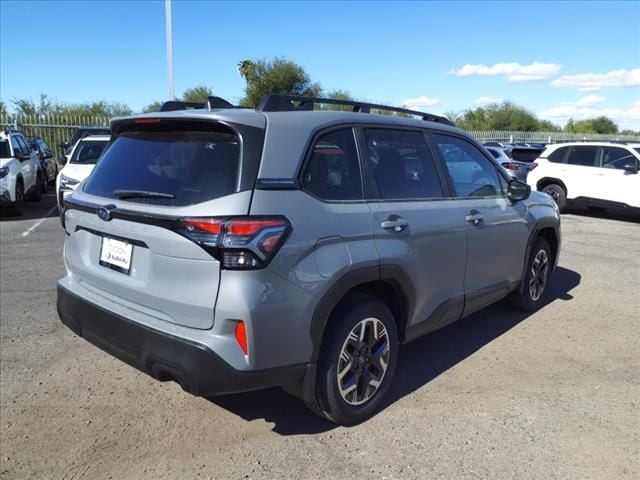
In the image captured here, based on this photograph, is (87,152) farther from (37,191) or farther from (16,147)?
(37,191)

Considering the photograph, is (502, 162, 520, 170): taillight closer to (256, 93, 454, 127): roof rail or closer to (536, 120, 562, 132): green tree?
(256, 93, 454, 127): roof rail

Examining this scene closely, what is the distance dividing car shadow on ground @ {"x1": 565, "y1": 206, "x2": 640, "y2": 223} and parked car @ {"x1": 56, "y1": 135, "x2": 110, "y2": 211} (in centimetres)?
1098

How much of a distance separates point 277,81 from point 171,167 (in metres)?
36.3

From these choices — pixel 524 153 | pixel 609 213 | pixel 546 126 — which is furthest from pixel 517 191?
pixel 546 126

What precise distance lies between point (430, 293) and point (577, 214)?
35.9 feet

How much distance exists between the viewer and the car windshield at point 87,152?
1061cm

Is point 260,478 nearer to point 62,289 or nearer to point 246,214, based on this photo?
point 246,214

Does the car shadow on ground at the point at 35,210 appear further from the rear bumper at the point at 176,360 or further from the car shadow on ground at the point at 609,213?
the car shadow on ground at the point at 609,213

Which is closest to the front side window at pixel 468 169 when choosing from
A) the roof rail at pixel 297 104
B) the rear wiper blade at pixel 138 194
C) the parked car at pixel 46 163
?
the roof rail at pixel 297 104

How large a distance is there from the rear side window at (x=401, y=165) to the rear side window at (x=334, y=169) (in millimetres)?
169

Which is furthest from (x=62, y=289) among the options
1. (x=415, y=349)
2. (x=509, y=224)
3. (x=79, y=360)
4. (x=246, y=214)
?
(x=509, y=224)

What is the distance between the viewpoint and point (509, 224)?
4.56 metres

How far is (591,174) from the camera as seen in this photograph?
12203 millimetres

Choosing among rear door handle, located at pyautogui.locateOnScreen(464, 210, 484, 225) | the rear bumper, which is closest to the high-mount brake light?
the rear bumper
